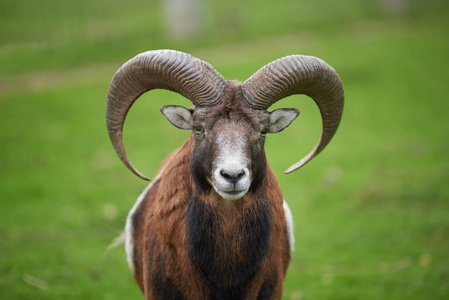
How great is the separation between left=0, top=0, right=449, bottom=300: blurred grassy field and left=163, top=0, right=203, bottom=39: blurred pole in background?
0.78m

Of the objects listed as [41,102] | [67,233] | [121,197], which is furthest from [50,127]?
[67,233]

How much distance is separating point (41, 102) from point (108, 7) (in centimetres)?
1431

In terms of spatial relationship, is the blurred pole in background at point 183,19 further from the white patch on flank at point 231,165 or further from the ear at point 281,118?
the white patch on flank at point 231,165

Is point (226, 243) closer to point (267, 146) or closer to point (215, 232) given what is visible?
point (215, 232)

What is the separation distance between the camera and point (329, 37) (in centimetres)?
3041

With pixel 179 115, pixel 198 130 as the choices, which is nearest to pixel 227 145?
pixel 198 130

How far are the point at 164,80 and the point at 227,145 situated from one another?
46.6 inches

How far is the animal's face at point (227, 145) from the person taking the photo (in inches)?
203

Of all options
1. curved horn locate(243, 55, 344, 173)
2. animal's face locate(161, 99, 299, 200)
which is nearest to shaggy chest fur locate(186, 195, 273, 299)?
animal's face locate(161, 99, 299, 200)

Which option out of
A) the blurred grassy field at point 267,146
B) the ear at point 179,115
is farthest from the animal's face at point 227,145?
the blurred grassy field at point 267,146

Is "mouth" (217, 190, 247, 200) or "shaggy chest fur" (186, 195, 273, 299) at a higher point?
"mouth" (217, 190, 247, 200)

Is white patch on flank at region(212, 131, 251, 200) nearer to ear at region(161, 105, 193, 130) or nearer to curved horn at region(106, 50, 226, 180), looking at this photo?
curved horn at region(106, 50, 226, 180)

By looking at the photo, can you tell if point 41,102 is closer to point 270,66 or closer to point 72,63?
point 72,63

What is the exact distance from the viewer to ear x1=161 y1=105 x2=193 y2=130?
590cm
